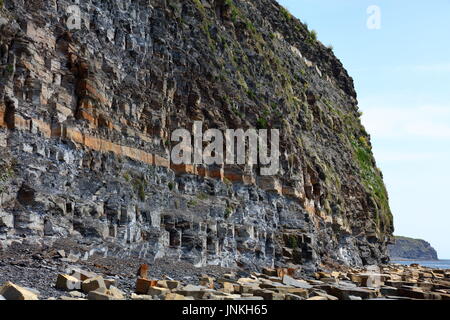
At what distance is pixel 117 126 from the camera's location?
24.9 metres

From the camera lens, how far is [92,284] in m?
13.5

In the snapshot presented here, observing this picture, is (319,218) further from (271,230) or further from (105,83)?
(105,83)

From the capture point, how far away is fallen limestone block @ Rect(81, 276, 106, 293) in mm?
13391

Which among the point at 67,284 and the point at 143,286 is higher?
the point at 67,284

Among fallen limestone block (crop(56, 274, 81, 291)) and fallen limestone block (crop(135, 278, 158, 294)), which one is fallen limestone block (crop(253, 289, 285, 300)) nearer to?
fallen limestone block (crop(135, 278, 158, 294))

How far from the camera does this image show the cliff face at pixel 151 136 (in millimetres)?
19938

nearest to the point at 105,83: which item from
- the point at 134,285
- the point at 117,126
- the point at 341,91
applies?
the point at 117,126

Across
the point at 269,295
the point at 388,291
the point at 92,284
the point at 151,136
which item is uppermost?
the point at 151,136

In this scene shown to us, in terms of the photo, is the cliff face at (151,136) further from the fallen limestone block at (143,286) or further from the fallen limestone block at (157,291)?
the fallen limestone block at (157,291)

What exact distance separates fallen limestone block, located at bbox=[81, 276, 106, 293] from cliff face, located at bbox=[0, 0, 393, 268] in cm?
501

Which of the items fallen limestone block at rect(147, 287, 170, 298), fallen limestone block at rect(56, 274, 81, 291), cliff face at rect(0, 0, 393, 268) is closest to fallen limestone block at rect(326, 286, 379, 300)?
fallen limestone block at rect(147, 287, 170, 298)

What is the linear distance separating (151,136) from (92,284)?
1445 cm

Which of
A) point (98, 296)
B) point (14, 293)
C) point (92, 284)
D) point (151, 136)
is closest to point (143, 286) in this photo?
point (92, 284)

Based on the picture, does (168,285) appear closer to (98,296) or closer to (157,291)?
(157,291)
